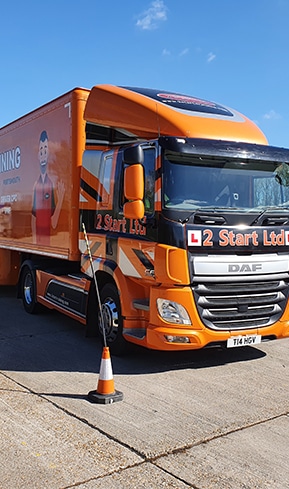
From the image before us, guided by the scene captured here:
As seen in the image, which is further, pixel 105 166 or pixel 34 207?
pixel 34 207

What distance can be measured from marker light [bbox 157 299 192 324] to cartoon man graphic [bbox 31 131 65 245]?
3.13 metres

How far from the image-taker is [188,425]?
4.66 metres

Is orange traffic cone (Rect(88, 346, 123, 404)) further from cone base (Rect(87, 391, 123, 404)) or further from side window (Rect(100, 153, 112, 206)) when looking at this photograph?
side window (Rect(100, 153, 112, 206))

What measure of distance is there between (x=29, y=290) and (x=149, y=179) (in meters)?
4.89

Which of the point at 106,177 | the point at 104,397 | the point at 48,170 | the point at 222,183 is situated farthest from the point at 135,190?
the point at 48,170

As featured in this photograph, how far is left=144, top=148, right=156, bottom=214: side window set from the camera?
603 cm

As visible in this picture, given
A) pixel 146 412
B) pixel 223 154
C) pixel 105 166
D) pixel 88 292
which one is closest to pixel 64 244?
pixel 88 292

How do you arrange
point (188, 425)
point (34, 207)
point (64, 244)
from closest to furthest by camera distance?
point (188, 425), point (64, 244), point (34, 207)

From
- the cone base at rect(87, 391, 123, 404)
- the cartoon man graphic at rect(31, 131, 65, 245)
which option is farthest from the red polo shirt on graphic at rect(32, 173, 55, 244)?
the cone base at rect(87, 391, 123, 404)

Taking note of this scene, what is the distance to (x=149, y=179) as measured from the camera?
6082mm

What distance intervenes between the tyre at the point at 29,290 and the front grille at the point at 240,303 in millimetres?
4555

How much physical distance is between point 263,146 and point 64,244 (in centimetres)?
344

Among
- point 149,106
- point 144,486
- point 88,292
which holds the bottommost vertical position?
point 144,486

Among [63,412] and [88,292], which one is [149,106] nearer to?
[88,292]
